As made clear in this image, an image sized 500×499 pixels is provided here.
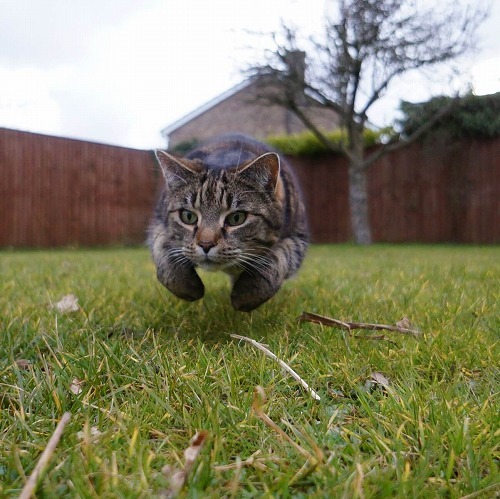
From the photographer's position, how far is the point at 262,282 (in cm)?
217

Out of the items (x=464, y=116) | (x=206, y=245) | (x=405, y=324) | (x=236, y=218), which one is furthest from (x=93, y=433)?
(x=464, y=116)

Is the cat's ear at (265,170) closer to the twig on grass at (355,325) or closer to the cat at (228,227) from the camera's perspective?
the cat at (228,227)

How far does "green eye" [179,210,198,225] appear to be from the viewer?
2291mm

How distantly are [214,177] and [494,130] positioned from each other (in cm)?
1073

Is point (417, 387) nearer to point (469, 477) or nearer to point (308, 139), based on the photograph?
point (469, 477)

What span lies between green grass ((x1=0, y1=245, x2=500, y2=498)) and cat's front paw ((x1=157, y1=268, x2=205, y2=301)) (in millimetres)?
133

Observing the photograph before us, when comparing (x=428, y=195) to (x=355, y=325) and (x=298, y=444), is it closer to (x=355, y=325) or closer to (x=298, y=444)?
(x=355, y=325)

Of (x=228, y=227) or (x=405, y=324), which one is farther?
(x=228, y=227)

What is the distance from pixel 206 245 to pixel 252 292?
29cm

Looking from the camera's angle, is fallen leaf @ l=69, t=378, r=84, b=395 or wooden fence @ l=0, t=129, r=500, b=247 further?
wooden fence @ l=0, t=129, r=500, b=247

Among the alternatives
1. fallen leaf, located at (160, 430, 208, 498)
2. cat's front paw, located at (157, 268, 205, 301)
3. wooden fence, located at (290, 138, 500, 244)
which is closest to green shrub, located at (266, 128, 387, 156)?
wooden fence, located at (290, 138, 500, 244)

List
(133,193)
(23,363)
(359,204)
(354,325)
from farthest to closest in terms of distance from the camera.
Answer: (133,193)
(359,204)
(354,325)
(23,363)

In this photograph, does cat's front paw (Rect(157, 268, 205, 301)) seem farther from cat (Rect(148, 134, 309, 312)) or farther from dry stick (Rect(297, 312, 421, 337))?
dry stick (Rect(297, 312, 421, 337))

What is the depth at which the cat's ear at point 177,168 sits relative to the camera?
7.57 ft
